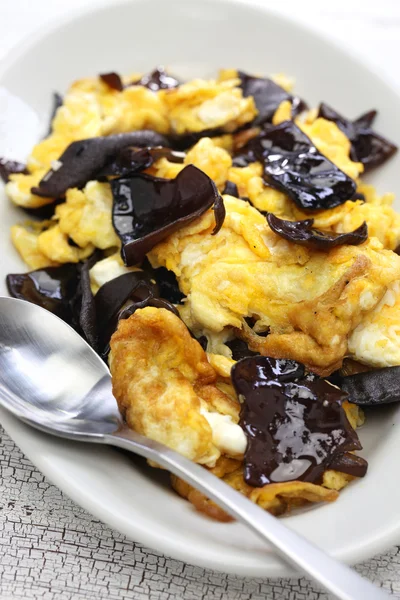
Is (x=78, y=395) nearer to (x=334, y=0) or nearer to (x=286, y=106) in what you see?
(x=286, y=106)

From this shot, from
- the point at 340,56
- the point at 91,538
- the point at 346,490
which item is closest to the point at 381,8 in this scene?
the point at 340,56

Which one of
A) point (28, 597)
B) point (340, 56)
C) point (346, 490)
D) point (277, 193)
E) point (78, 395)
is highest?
point (340, 56)

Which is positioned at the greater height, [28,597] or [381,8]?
[381,8]

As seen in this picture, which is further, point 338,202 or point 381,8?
point 381,8

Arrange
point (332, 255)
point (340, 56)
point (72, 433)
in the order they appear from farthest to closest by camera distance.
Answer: point (340, 56), point (332, 255), point (72, 433)

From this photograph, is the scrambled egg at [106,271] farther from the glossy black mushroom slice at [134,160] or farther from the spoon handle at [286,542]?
the spoon handle at [286,542]

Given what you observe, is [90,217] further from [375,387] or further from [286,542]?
[286,542]

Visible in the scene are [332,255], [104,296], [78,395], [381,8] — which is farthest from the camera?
[381,8]

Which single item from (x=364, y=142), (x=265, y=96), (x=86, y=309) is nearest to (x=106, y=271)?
(x=86, y=309)
